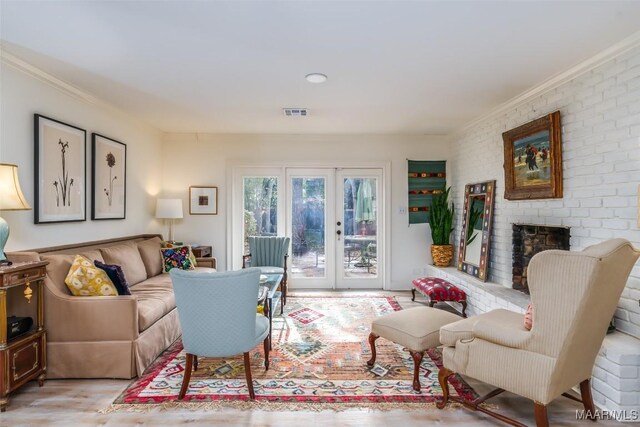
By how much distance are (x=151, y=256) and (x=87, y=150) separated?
1.36 metres

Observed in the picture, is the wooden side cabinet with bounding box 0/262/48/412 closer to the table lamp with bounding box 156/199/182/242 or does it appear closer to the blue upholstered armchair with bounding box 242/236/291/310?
the table lamp with bounding box 156/199/182/242

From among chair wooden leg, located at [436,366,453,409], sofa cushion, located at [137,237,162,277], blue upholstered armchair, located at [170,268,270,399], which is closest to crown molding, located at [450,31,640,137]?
chair wooden leg, located at [436,366,453,409]

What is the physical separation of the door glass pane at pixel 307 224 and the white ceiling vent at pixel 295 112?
1.42 meters

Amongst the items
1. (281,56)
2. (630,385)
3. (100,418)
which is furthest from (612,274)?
(100,418)

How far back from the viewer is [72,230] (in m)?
3.43

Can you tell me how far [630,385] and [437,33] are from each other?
2.48 metres

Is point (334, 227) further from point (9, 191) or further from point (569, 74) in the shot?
point (9, 191)

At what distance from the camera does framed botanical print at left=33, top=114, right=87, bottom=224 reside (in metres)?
→ 2.97

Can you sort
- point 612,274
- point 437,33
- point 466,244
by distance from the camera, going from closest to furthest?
1. point 612,274
2. point 437,33
3. point 466,244

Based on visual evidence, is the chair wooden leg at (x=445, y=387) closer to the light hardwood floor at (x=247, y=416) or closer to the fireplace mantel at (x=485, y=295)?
the light hardwood floor at (x=247, y=416)

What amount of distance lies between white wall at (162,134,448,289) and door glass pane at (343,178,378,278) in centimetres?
29

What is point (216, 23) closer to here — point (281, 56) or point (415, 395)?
point (281, 56)

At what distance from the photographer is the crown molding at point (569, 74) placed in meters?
2.42

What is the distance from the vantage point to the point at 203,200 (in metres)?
5.43
